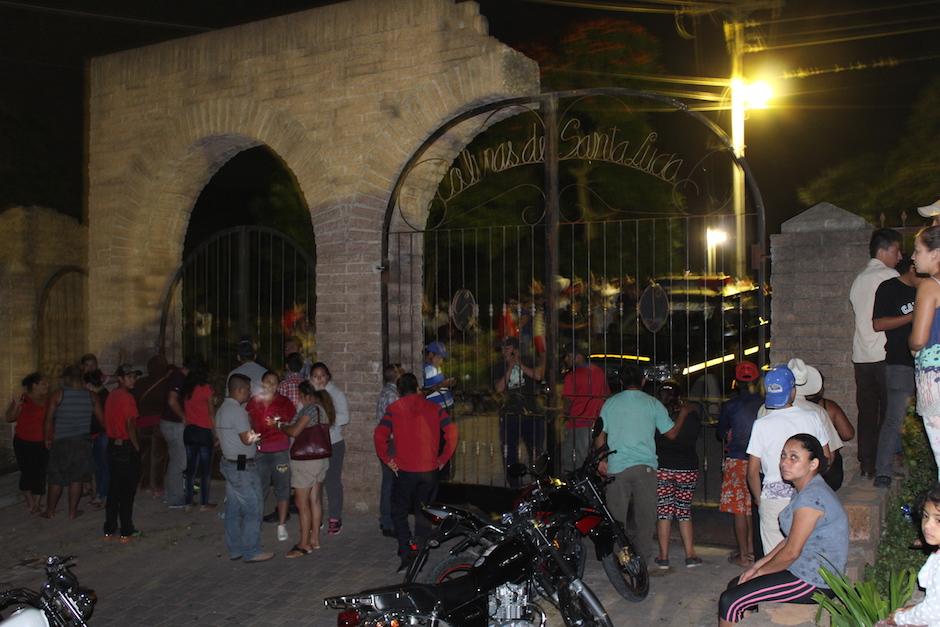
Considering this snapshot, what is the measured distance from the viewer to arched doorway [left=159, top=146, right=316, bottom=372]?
1127 centimetres

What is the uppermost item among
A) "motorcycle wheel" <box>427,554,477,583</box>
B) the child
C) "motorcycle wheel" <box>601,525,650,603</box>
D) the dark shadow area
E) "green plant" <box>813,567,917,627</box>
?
the dark shadow area

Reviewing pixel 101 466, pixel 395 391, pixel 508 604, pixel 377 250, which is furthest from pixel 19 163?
pixel 508 604

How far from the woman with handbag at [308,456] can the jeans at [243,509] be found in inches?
12.8

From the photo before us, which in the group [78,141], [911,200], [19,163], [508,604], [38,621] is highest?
[78,141]

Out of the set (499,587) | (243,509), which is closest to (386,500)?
(243,509)

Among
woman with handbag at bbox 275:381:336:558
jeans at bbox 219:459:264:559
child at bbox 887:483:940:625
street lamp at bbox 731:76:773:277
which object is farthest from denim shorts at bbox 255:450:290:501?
street lamp at bbox 731:76:773:277

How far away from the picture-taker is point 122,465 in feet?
28.9

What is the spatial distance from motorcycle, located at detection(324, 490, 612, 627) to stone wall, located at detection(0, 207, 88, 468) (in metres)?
9.02

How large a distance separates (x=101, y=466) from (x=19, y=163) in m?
Answer: 9.21

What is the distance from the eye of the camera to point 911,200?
15.6 metres

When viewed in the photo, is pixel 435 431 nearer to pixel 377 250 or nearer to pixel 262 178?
pixel 377 250

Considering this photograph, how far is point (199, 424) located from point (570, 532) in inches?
195

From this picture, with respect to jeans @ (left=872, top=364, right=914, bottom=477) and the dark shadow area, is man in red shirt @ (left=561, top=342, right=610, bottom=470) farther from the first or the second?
the dark shadow area

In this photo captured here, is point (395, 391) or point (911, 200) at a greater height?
point (911, 200)
